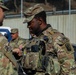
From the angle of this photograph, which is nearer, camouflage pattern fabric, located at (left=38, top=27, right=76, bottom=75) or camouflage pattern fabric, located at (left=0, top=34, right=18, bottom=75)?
camouflage pattern fabric, located at (left=0, top=34, right=18, bottom=75)

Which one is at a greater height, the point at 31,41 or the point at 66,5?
the point at 31,41

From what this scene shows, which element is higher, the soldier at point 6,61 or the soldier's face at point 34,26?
the soldier's face at point 34,26

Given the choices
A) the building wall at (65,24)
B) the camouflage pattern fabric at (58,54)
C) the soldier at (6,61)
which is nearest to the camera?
the soldier at (6,61)

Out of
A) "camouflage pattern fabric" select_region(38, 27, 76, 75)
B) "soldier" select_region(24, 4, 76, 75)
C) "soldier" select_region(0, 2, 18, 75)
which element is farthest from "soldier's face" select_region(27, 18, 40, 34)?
"soldier" select_region(0, 2, 18, 75)

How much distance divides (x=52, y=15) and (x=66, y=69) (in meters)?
11.3

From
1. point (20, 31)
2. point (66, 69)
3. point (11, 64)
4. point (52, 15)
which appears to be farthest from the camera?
point (52, 15)

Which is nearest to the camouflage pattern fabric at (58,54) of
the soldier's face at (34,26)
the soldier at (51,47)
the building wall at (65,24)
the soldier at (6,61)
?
the soldier at (51,47)

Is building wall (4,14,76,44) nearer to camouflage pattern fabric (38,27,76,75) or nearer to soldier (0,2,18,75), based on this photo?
camouflage pattern fabric (38,27,76,75)

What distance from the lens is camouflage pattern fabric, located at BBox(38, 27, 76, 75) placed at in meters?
5.38

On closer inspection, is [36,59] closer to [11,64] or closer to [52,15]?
[11,64]

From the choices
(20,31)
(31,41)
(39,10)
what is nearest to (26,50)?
(31,41)

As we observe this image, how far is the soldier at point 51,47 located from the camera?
538 centimetres

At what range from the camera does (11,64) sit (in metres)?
4.81

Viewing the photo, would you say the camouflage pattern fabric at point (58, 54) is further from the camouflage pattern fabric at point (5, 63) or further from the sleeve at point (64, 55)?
the camouflage pattern fabric at point (5, 63)
